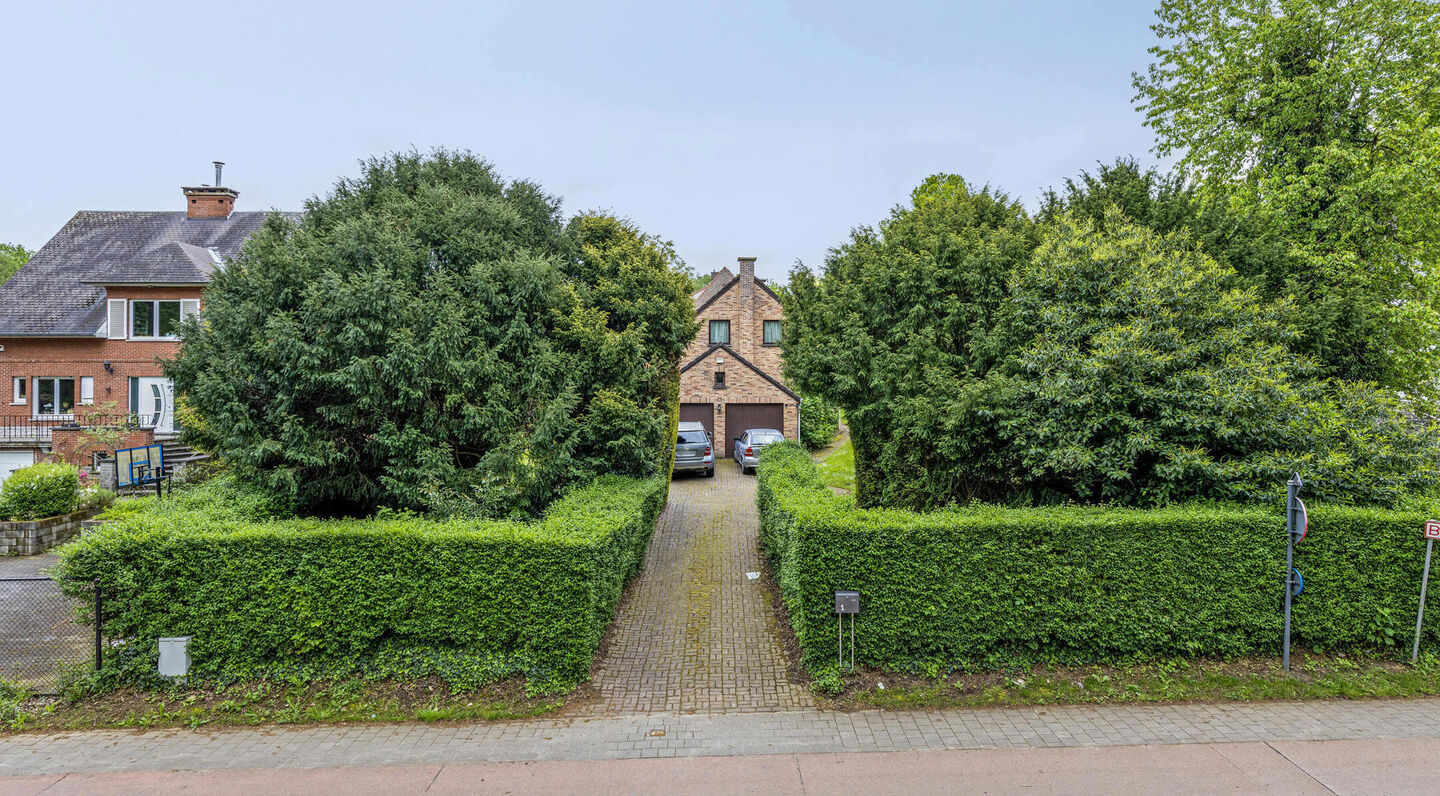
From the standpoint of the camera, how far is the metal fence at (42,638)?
23.5ft

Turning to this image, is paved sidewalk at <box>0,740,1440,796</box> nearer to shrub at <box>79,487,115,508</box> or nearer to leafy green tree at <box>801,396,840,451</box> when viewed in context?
shrub at <box>79,487,115,508</box>

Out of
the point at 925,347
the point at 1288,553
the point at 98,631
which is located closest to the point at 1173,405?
the point at 1288,553

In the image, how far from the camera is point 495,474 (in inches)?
382

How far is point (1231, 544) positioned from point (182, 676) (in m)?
11.4

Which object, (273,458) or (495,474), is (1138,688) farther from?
(273,458)

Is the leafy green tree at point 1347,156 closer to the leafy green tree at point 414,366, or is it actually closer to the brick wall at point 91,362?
the leafy green tree at point 414,366

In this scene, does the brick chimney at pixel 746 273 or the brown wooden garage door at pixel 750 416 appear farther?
the brick chimney at pixel 746 273

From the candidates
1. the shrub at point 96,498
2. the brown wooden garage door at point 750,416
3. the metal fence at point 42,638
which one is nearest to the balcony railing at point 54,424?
the shrub at point 96,498

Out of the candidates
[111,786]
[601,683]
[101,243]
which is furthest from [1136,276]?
[101,243]

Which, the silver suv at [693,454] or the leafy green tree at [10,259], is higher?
the leafy green tree at [10,259]

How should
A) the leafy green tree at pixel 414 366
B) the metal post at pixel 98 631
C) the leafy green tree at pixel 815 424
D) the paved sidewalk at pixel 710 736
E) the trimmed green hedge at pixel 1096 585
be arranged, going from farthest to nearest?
the leafy green tree at pixel 815 424, the leafy green tree at pixel 414 366, the trimmed green hedge at pixel 1096 585, the metal post at pixel 98 631, the paved sidewalk at pixel 710 736

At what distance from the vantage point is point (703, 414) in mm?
25125

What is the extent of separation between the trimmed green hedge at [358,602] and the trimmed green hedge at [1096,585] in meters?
2.78

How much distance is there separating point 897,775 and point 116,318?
28980 mm
